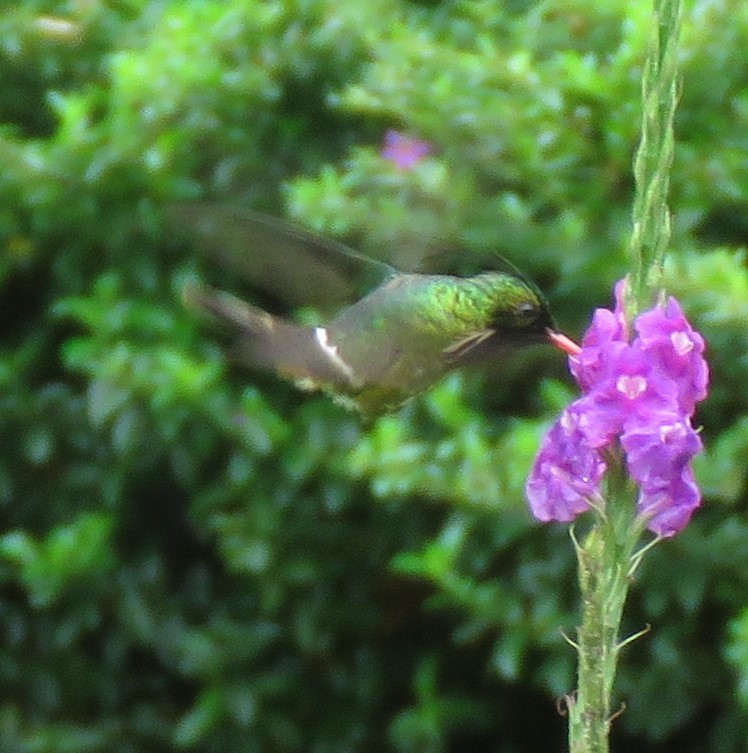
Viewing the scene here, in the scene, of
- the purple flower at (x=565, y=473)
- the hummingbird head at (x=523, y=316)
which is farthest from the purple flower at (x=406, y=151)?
the purple flower at (x=565, y=473)

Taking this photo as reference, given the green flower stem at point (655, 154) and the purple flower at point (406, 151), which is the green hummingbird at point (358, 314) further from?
the purple flower at point (406, 151)

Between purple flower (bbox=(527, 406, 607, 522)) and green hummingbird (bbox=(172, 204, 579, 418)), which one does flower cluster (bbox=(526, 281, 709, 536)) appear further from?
green hummingbird (bbox=(172, 204, 579, 418))

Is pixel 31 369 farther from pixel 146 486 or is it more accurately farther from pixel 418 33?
pixel 418 33

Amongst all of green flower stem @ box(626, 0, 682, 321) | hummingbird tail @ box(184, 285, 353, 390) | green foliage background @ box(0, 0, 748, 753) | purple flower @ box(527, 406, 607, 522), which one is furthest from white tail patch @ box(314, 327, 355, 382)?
green foliage background @ box(0, 0, 748, 753)

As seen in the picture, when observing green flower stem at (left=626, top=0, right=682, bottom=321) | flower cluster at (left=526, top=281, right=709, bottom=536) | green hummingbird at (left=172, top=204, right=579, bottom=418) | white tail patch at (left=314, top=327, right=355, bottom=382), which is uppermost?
green flower stem at (left=626, top=0, right=682, bottom=321)

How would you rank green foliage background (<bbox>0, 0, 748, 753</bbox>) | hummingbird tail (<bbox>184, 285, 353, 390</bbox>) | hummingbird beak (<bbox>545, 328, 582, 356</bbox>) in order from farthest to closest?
green foliage background (<bbox>0, 0, 748, 753</bbox>)
hummingbird tail (<bbox>184, 285, 353, 390</bbox>)
hummingbird beak (<bbox>545, 328, 582, 356</bbox>)

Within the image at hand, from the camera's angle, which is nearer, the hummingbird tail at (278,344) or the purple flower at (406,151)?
the hummingbird tail at (278,344)

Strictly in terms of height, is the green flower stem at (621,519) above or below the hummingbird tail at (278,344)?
above

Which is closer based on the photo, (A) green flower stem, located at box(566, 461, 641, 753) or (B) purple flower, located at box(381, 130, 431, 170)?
(A) green flower stem, located at box(566, 461, 641, 753)
